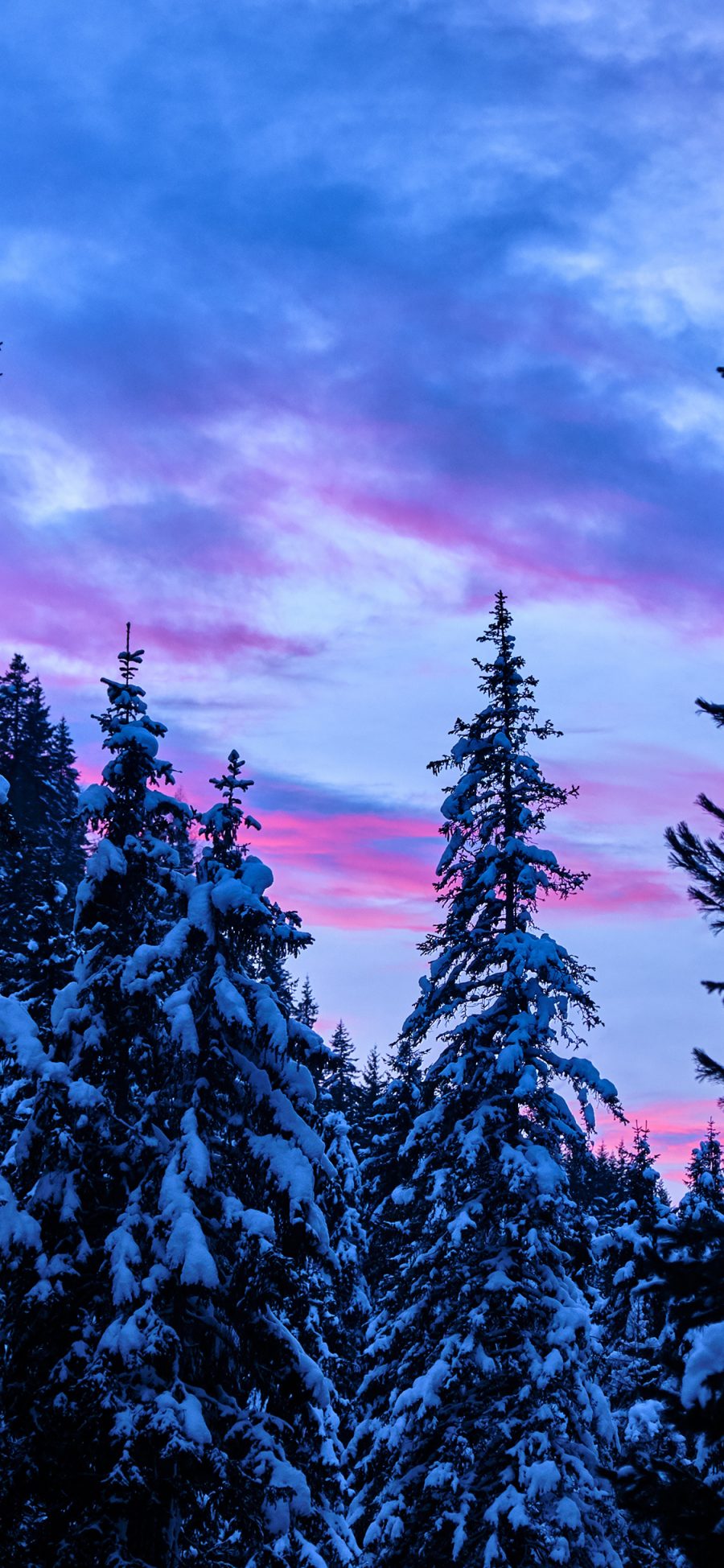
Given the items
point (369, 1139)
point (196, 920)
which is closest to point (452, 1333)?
point (196, 920)

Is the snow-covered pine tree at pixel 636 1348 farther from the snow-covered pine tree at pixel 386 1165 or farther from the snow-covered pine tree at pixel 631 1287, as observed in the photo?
the snow-covered pine tree at pixel 386 1165

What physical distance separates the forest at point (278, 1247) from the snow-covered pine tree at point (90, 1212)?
0.04 meters

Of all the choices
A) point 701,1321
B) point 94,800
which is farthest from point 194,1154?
point 701,1321

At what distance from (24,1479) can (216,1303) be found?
2.60 m

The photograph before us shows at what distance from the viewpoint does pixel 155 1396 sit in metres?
12.9

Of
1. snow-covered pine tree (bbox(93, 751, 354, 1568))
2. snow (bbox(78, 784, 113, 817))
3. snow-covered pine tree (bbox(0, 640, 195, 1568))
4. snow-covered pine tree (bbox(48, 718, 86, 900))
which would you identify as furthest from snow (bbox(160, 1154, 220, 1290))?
snow-covered pine tree (bbox(48, 718, 86, 900))

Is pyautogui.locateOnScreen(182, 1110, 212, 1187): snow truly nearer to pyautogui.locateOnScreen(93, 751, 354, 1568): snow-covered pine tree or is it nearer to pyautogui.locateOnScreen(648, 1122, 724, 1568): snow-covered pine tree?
pyautogui.locateOnScreen(93, 751, 354, 1568): snow-covered pine tree

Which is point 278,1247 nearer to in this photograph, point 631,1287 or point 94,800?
point 94,800

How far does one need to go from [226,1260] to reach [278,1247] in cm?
100

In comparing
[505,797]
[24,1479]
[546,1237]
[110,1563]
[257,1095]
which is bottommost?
[110,1563]

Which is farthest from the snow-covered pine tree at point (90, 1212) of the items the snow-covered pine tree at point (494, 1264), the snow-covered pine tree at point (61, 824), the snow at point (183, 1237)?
the snow-covered pine tree at point (61, 824)

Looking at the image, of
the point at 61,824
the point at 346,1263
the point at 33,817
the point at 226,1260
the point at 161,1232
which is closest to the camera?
the point at 161,1232

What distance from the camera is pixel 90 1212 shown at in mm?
14305

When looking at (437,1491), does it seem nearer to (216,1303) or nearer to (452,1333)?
(452,1333)
